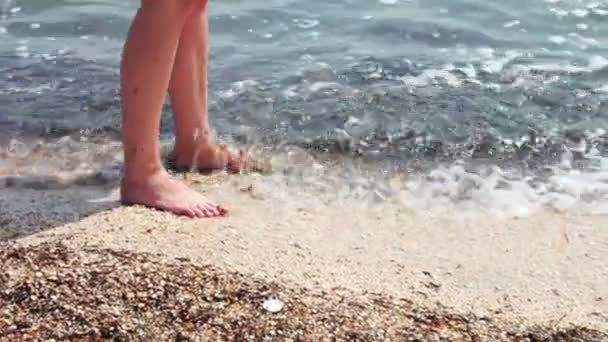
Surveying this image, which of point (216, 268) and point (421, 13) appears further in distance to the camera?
point (421, 13)

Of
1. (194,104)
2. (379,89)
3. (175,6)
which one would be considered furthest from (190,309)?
(379,89)

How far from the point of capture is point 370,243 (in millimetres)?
3121

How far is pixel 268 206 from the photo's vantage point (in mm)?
3455

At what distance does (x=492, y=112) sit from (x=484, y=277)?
172 cm

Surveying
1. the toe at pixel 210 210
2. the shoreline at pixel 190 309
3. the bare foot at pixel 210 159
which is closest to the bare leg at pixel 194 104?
the bare foot at pixel 210 159

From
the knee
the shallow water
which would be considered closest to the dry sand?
the shallow water

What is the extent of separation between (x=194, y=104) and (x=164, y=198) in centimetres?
47

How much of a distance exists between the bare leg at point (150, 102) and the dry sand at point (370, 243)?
0.08 m

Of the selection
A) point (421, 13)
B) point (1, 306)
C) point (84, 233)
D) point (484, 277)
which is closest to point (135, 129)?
point (84, 233)

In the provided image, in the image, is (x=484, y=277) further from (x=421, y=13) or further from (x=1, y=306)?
(x=421, y=13)

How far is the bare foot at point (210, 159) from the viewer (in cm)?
371

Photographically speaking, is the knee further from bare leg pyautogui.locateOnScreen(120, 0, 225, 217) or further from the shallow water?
the shallow water

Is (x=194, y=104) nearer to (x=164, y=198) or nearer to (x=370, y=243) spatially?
(x=164, y=198)

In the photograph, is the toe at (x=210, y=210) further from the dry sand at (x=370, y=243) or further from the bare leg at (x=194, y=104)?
the bare leg at (x=194, y=104)
